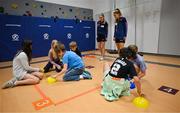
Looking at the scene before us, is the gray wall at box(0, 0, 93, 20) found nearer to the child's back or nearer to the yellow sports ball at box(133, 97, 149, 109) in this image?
the child's back

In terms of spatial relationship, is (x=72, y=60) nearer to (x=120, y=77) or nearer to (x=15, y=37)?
(x=120, y=77)

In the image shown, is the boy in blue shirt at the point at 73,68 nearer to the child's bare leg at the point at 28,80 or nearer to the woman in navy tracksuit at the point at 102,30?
the child's bare leg at the point at 28,80

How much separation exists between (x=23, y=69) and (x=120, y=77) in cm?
160

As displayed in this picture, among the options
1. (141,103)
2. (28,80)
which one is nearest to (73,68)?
(28,80)

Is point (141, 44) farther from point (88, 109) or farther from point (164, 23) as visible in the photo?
point (88, 109)

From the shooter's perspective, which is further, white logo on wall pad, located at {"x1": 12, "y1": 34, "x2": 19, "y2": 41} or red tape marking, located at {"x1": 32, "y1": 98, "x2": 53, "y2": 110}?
white logo on wall pad, located at {"x1": 12, "y1": 34, "x2": 19, "y2": 41}

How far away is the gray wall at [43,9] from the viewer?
4.41m

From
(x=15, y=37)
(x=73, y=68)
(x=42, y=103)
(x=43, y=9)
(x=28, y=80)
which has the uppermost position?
(x=43, y=9)

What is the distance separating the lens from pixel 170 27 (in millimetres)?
4258

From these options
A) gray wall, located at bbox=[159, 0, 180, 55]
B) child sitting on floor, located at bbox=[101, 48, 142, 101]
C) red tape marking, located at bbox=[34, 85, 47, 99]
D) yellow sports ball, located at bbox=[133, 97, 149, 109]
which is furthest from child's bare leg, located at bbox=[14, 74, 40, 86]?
gray wall, located at bbox=[159, 0, 180, 55]

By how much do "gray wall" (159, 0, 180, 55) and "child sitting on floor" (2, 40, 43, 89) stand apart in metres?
4.12

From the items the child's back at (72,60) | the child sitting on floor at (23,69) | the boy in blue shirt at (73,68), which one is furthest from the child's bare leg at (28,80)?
the child's back at (72,60)

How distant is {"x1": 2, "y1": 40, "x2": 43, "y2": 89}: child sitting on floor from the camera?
6.97 ft

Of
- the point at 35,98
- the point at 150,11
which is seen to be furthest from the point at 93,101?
the point at 150,11
